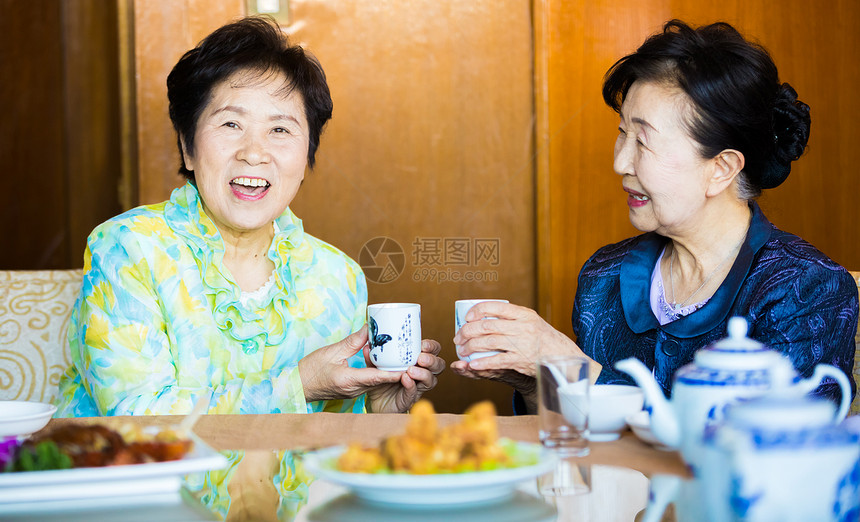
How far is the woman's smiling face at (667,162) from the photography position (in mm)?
1575

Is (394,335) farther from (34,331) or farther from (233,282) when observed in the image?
(34,331)

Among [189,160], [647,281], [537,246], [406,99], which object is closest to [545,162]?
[537,246]

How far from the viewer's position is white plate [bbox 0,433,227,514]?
72 centimetres

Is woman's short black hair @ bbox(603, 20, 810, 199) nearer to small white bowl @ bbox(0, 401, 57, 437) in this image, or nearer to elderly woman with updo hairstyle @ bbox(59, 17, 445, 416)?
elderly woman with updo hairstyle @ bbox(59, 17, 445, 416)

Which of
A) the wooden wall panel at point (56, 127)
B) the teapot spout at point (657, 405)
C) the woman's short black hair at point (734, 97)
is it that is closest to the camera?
the teapot spout at point (657, 405)

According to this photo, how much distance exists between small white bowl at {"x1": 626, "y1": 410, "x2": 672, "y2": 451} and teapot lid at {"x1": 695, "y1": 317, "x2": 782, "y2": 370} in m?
0.19

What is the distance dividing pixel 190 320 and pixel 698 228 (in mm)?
1016

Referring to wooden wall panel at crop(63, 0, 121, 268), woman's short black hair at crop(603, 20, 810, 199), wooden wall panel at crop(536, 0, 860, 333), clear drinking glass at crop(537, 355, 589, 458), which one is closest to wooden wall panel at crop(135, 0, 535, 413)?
wooden wall panel at crop(536, 0, 860, 333)

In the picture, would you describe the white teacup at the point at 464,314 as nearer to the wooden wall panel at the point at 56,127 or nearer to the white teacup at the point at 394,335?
the white teacup at the point at 394,335

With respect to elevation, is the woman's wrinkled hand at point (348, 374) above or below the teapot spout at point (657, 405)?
below

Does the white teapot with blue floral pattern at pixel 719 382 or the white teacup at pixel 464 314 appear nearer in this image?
the white teapot with blue floral pattern at pixel 719 382

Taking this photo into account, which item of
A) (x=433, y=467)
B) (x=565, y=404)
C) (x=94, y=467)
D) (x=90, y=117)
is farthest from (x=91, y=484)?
(x=90, y=117)

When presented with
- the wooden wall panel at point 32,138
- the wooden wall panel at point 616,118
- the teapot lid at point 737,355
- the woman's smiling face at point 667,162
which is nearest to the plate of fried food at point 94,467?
the teapot lid at point 737,355

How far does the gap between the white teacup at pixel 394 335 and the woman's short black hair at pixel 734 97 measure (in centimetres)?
71
